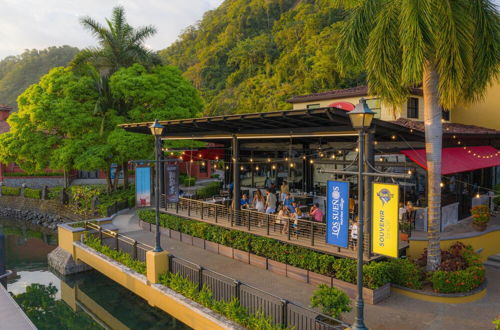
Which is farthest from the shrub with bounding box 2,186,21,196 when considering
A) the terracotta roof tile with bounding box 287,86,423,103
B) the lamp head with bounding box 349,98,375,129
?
the lamp head with bounding box 349,98,375,129

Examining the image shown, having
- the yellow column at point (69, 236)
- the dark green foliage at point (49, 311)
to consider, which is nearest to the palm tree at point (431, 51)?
the dark green foliage at point (49, 311)

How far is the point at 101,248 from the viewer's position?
53.0 feet

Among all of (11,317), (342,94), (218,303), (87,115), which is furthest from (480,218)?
(87,115)

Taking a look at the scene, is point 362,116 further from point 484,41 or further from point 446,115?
point 446,115

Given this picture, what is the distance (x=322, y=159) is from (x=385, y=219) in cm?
1163

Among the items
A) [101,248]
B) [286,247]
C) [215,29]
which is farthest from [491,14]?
[215,29]

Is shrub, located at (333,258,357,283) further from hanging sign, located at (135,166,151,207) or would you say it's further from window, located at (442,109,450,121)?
window, located at (442,109,450,121)

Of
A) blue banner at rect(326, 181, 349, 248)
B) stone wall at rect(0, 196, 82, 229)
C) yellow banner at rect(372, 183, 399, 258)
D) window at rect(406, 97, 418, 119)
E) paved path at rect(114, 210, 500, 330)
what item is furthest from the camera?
stone wall at rect(0, 196, 82, 229)

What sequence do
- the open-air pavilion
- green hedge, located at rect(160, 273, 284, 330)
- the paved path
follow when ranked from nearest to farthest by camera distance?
green hedge, located at rect(160, 273, 284, 330)
the paved path
the open-air pavilion

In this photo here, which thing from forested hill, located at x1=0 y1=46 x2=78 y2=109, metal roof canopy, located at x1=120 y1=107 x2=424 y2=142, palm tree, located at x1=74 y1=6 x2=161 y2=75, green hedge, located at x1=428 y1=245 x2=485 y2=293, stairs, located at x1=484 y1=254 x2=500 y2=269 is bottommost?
stairs, located at x1=484 y1=254 x2=500 y2=269

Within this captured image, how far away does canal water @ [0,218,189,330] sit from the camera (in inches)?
531

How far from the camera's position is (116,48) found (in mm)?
31094

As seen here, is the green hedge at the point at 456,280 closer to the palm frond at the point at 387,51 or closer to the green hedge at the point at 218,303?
the green hedge at the point at 218,303

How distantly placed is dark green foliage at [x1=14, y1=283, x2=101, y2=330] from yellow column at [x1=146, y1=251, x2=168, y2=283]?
11.5ft
